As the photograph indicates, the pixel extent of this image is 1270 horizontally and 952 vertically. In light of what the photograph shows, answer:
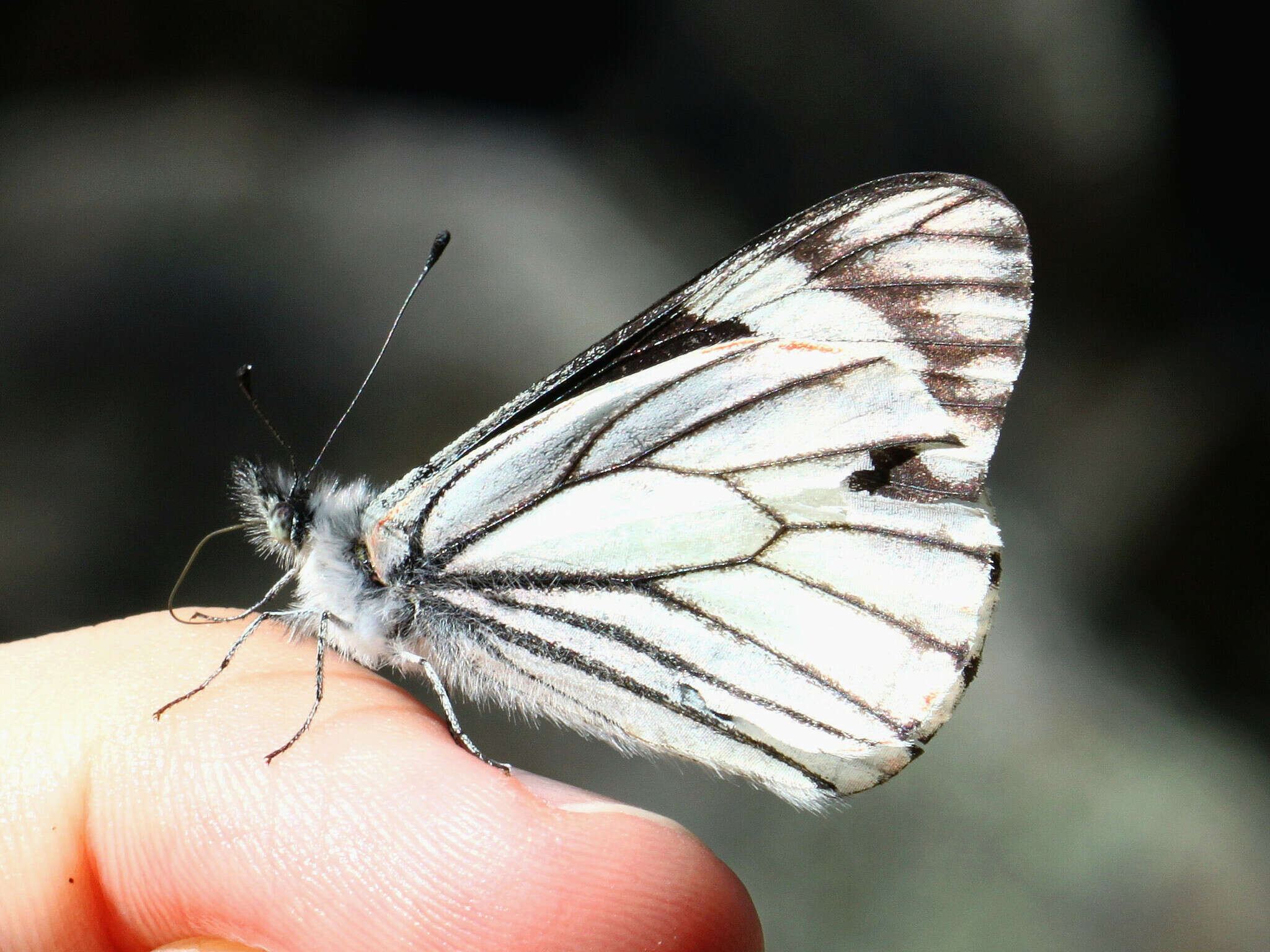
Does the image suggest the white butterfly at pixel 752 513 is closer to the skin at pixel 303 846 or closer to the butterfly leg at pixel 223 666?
the butterfly leg at pixel 223 666

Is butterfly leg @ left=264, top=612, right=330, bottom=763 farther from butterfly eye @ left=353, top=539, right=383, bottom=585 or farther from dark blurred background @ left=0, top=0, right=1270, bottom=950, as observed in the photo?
dark blurred background @ left=0, top=0, right=1270, bottom=950

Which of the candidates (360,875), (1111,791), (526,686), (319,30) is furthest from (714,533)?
(319,30)

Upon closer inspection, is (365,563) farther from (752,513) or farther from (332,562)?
(752,513)

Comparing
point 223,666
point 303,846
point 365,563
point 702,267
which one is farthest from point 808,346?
point 702,267

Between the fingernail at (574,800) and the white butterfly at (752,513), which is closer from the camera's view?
the white butterfly at (752,513)

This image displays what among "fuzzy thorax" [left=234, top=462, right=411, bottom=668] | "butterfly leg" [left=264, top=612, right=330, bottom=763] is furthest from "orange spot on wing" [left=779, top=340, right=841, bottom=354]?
"butterfly leg" [left=264, top=612, right=330, bottom=763]

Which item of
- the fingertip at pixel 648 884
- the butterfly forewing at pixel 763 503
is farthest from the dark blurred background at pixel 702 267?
the butterfly forewing at pixel 763 503
